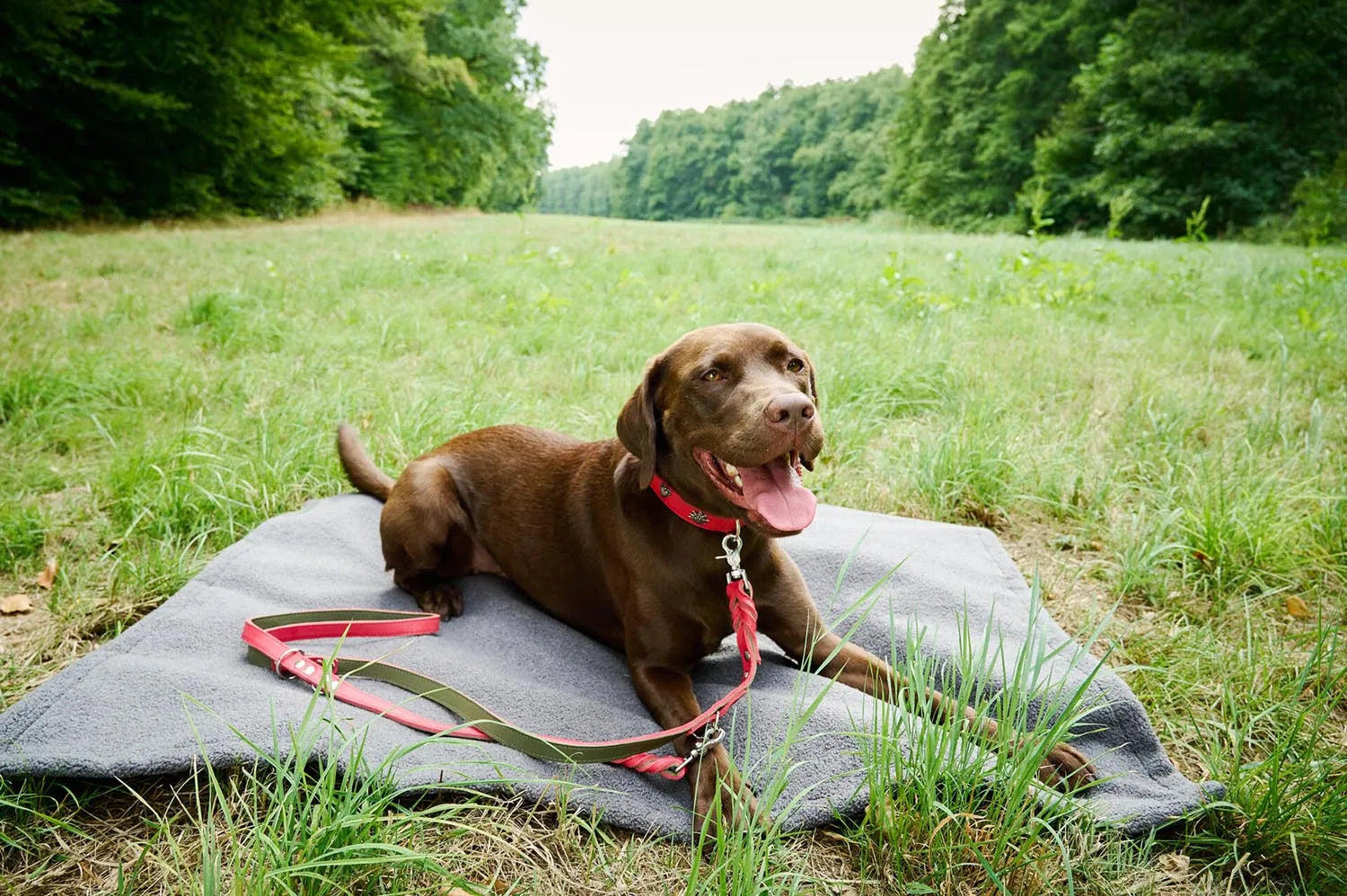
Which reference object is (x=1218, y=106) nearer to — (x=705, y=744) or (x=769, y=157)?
(x=705, y=744)

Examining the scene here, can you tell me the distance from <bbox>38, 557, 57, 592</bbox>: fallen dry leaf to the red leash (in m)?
0.96

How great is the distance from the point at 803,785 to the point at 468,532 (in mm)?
1678

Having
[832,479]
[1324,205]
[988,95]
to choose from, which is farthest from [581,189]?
[832,479]

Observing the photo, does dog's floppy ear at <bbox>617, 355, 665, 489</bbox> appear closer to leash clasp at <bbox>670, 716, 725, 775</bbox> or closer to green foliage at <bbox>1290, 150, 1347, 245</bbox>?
leash clasp at <bbox>670, 716, 725, 775</bbox>

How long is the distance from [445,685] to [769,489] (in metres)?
1.09

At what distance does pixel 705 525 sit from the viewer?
84.0 inches

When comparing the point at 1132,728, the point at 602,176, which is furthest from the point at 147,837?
the point at 602,176

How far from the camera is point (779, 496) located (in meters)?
1.97

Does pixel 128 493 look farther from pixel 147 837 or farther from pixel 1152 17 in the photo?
pixel 1152 17

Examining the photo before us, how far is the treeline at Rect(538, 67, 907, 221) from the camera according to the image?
66.6 metres

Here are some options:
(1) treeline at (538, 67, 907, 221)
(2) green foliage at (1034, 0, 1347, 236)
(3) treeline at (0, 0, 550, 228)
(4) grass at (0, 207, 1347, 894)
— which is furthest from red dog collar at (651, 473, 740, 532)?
(1) treeline at (538, 67, 907, 221)

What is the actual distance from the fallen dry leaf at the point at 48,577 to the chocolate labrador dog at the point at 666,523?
1147mm

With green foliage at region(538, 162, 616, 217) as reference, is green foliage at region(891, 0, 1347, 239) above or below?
below

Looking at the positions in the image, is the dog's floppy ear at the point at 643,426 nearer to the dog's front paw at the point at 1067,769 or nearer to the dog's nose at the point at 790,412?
the dog's nose at the point at 790,412
